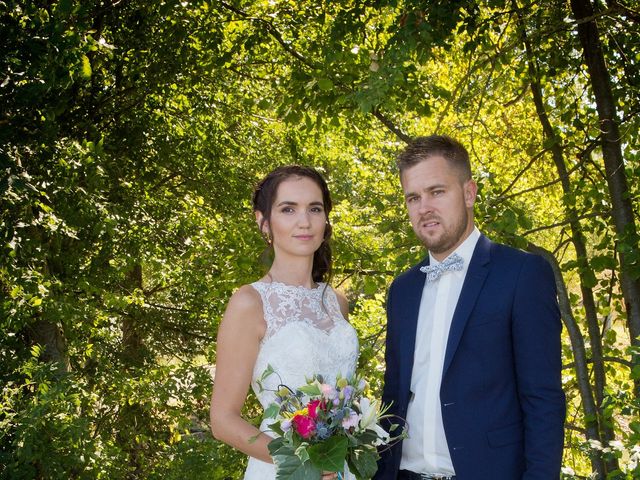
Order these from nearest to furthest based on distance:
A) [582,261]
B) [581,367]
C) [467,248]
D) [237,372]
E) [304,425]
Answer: [304,425] < [467,248] < [237,372] < [582,261] < [581,367]

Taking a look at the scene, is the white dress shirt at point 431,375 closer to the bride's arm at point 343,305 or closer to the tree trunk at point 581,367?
the bride's arm at point 343,305

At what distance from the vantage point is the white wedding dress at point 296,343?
291cm

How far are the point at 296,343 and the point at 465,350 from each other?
740 mm

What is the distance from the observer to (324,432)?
226 cm

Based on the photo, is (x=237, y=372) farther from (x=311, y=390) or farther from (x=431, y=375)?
(x=431, y=375)

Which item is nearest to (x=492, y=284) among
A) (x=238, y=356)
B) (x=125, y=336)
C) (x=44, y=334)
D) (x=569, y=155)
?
(x=238, y=356)

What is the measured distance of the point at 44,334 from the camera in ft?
23.5

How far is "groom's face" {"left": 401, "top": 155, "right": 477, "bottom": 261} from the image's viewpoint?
2613 mm

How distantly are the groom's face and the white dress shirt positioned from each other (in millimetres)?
75

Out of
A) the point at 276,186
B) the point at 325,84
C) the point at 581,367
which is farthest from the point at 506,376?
the point at 581,367

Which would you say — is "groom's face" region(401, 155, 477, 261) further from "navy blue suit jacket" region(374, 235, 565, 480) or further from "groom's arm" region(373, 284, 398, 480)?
"groom's arm" region(373, 284, 398, 480)

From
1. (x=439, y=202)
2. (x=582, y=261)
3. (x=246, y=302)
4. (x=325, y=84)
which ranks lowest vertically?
(x=246, y=302)

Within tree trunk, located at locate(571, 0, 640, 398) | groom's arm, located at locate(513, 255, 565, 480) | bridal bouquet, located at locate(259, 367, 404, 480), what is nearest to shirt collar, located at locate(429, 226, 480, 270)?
groom's arm, located at locate(513, 255, 565, 480)

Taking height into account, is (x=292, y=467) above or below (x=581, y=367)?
below
